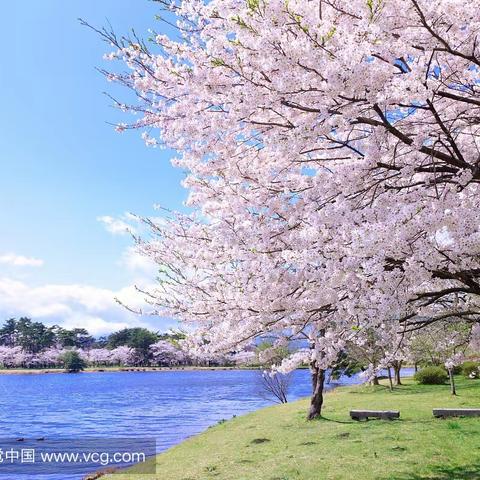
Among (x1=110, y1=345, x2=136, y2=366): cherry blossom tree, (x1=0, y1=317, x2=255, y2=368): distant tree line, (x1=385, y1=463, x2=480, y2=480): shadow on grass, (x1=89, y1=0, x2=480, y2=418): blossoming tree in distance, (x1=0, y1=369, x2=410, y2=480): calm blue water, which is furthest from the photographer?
(x1=110, y1=345, x2=136, y2=366): cherry blossom tree

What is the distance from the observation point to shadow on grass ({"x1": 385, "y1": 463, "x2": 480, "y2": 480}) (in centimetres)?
913

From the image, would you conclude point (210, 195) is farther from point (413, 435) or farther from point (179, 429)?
point (179, 429)

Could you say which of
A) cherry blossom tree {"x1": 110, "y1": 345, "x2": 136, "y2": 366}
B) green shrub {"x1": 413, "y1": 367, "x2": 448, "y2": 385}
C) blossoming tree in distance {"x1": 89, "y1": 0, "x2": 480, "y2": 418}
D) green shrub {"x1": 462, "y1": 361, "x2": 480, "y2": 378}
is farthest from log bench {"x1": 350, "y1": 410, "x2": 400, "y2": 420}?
cherry blossom tree {"x1": 110, "y1": 345, "x2": 136, "y2": 366}

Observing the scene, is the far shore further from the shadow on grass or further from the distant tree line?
the shadow on grass

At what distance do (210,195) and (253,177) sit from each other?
38.2 inches

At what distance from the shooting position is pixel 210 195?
726 cm

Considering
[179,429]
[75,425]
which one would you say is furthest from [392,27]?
[75,425]

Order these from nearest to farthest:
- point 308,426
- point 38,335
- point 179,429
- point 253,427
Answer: point 308,426 < point 253,427 < point 179,429 < point 38,335

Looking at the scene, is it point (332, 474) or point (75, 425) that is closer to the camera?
point (332, 474)

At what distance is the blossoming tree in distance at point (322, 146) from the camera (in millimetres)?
4688

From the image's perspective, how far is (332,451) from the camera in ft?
41.2

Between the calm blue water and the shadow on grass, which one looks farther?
the calm blue water

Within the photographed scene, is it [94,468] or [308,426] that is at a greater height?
[308,426]

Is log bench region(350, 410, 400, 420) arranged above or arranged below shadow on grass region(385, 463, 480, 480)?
below
